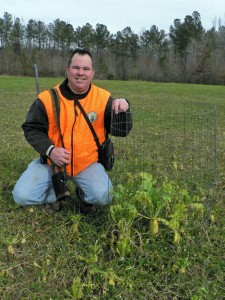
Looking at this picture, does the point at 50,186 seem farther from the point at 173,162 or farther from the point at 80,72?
the point at 173,162

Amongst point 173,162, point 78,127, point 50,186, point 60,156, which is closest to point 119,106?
point 78,127

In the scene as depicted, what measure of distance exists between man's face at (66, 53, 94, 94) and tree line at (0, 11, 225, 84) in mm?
43571

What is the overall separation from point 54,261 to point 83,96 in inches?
58.3

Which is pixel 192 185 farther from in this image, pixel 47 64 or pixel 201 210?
pixel 47 64

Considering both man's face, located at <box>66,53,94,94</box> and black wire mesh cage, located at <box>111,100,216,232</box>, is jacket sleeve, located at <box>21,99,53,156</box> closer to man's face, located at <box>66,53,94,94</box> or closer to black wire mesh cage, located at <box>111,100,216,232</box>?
man's face, located at <box>66,53,94,94</box>

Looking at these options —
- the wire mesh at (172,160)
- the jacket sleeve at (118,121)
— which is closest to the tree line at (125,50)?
the wire mesh at (172,160)

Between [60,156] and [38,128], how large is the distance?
438mm

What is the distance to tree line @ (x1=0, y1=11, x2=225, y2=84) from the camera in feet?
164

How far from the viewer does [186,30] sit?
59.9 metres

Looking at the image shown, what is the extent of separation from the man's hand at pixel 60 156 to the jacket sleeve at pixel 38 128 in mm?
120

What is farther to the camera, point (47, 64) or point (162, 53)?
point (162, 53)

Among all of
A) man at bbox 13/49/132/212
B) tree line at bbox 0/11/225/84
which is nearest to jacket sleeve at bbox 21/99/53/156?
man at bbox 13/49/132/212

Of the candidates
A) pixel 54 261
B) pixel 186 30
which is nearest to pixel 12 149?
pixel 54 261

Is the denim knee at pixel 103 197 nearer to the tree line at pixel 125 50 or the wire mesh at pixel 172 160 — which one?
the wire mesh at pixel 172 160
